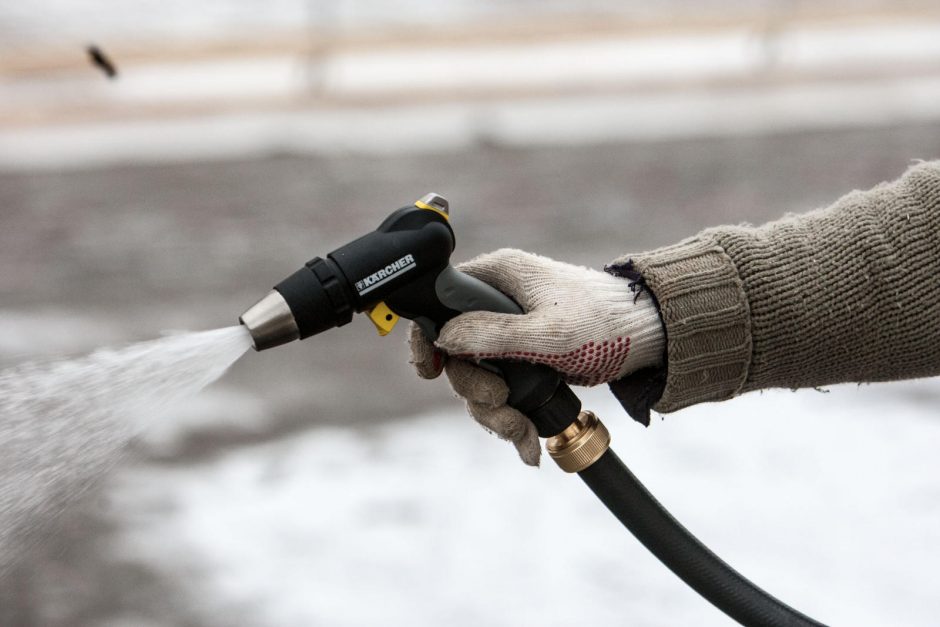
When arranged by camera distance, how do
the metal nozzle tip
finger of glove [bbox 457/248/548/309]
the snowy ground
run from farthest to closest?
the snowy ground, finger of glove [bbox 457/248/548/309], the metal nozzle tip

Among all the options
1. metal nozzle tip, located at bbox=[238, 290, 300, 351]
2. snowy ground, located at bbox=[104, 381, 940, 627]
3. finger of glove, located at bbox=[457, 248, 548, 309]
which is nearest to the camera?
metal nozzle tip, located at bbox=[238, 290, 300, 351]

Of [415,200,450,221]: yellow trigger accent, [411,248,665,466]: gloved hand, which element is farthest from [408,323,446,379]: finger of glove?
[415,200,450,221]: yellow trigger accent

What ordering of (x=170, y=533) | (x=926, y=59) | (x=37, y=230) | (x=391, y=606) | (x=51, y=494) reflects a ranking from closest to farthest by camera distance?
(x=51, y=494)
(x=391, y=606)
(x=170, y=533)
(x=37, y=230)
(x=926, y=59)

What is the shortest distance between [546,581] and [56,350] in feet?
3.97

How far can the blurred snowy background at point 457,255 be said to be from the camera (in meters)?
1.66

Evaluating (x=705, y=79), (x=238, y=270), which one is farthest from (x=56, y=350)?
(x=705, y=79)

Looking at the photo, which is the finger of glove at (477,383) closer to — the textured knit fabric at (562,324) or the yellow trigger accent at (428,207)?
the textured knit fabric at (562,324)

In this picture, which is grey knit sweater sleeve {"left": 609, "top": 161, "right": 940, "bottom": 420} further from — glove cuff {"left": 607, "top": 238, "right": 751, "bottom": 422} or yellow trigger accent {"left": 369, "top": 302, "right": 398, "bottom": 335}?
yellow trigger accent {"left": 369, "top": 302, "right": 398, "bottom": 335}

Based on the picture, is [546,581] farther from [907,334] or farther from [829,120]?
[829,120]

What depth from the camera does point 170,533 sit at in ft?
5.78

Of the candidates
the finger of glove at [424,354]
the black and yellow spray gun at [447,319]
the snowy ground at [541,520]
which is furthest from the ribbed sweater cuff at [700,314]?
the snowy ground at [541,520]

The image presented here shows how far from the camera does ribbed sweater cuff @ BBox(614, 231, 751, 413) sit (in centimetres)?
91

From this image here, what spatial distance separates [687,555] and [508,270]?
0.32 meters

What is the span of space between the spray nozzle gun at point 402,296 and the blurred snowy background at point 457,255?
0.79 meters
